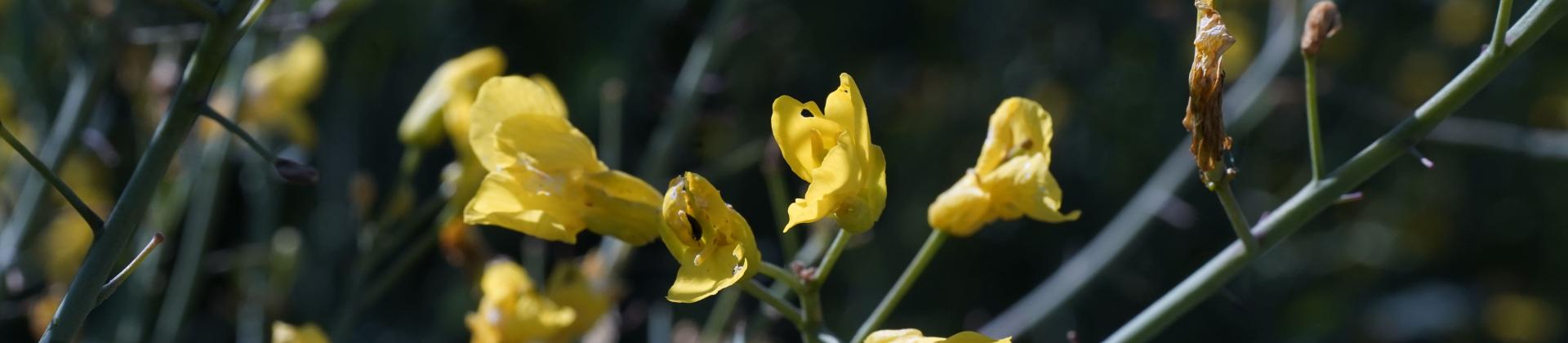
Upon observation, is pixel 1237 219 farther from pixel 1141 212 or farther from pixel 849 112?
pixel 1141 212

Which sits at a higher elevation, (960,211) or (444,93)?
(960,211)

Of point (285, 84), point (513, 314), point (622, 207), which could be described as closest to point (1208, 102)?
point (622, 207)

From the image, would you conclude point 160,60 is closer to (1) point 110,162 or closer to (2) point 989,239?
(1) point 110,162

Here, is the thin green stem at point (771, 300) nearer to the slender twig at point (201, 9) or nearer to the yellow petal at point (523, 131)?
the yellow petal at point (523, 131)

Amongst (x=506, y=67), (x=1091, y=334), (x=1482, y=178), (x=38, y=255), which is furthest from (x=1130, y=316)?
(x=38, y=255)

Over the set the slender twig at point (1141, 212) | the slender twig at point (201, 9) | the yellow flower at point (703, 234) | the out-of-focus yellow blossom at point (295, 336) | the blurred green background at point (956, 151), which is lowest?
the blurred green background at point (956, 151)

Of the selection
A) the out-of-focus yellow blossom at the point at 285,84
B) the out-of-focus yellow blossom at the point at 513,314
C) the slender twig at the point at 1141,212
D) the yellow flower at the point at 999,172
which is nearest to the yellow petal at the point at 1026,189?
the yellow flower at the point at 999,172
